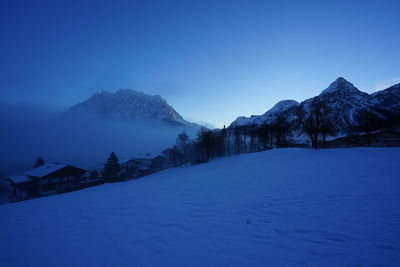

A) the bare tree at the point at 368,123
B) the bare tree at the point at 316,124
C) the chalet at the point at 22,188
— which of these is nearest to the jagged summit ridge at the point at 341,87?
the bare tree at the point at 368,123

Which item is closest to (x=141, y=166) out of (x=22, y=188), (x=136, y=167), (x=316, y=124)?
(x=136, y=167)

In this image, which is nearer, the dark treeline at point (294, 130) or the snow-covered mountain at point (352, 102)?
the dark treeline at point (294, 130)

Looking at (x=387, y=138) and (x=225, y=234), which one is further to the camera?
(x=387, y=138)

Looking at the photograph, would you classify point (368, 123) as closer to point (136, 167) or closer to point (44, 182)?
point (136, 167)

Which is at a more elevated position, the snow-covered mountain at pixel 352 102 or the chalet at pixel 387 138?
the snow-covered mountain at pixel 352 102

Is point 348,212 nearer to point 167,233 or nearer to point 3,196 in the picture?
point 167,233

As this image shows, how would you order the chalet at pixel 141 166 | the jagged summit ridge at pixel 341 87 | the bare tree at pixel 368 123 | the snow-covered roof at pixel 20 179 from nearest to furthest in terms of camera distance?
the bare tree at pixel 368 123 < the snow-covered roof at pixel 20 179 < the chalet at pixel 141 166 < the jagged summit ridge at pixel 341 87

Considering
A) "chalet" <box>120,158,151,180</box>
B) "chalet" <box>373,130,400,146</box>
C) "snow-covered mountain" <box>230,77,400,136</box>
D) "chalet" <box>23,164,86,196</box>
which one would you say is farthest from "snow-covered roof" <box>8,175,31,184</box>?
"snow-covered mountain" <box>230,77,400,136</box>

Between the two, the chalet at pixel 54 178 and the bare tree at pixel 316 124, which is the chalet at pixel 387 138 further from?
the chalet at pixel 54 178

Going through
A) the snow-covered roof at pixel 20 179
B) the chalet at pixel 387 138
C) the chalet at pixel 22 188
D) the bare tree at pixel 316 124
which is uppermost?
the bare tree at pixel 316 124

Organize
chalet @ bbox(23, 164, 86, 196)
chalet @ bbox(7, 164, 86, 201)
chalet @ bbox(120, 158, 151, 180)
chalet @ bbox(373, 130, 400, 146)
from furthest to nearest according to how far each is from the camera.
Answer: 1. chalet @ bbox(120, 158, 151, 180)
2. chalet @ bbox(23, 164, 86, 196)
3. chalet @ bbox(7, 164, 86, 201)
4. chalet @ bbox(373, 130, 400, 146)

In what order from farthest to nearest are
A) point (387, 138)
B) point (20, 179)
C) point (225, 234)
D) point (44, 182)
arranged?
point (20, 179) → point (44, 182) → point (387, 138) → point (225, 234)

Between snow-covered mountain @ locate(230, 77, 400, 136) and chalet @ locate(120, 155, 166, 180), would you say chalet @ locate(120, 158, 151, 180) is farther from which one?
snow-covered mountain @ locate(230, 77, 400, 136)

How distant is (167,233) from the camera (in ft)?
13.0
